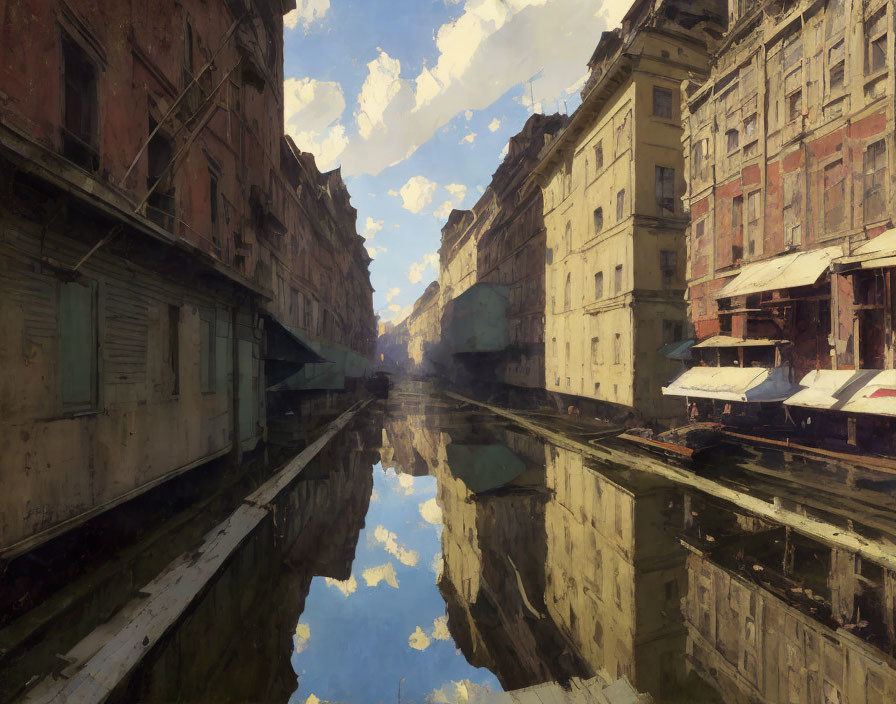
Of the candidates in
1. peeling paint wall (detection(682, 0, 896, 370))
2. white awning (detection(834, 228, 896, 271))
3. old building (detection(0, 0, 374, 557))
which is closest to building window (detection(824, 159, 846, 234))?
peeling paint wall (detection(682, 0, 896, 370))

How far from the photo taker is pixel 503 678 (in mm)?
4320

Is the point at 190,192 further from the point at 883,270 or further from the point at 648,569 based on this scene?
the point at 883,270

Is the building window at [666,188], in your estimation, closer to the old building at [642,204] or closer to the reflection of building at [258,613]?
the old building at [642,204]

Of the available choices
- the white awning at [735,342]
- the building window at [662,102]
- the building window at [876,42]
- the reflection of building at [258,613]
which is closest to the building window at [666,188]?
the building window at [662,102]

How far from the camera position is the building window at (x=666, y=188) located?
64.9ft

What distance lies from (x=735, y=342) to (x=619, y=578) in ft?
40.6

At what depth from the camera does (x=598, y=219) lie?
75.2 ft

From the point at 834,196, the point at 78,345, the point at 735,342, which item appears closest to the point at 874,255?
the point at 834,196

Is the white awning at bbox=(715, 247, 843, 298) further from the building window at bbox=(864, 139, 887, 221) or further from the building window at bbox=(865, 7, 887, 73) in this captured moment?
the building window at bbox=(865, 7, 887, 73)

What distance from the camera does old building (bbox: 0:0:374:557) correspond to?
5227 millimetres

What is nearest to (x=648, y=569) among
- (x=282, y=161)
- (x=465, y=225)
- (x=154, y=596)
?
(x=154, y=596)

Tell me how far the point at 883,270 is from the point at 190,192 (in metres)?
18.3

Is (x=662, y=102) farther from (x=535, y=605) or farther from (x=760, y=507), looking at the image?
(x=535, y=605)

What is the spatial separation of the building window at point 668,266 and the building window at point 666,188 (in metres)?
1.95
